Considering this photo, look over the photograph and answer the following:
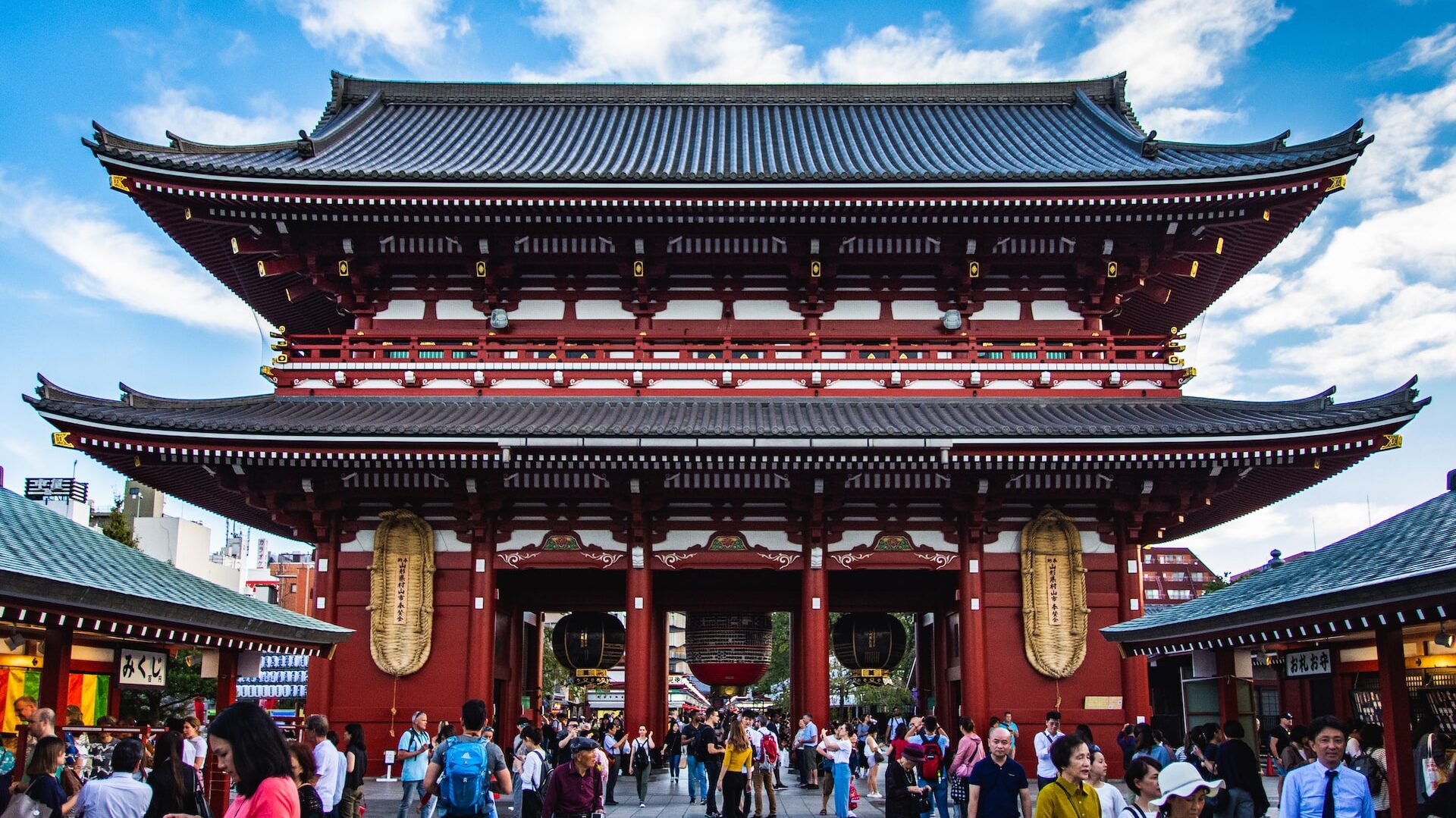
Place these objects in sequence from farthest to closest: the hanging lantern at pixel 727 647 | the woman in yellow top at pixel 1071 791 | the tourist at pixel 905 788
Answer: the hanging lantern at pixel 727 647 → the tourist at pixel 905 788 → the woman in yellow top at pixel 1071 791

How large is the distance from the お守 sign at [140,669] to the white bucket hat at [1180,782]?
14069 mm

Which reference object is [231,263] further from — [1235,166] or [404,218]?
[1235,166]

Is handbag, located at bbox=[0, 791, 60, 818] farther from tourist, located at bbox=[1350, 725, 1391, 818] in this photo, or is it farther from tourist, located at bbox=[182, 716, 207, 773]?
tourist, located at bbox=[1350, 725, 1391, 818]

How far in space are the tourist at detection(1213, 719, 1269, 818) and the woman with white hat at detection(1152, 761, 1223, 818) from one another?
4431 millimetres

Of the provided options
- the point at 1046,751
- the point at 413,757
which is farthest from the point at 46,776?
the point at 1046,751

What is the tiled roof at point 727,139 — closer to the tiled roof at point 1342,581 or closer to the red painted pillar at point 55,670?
the tiled roof at point 1342,581

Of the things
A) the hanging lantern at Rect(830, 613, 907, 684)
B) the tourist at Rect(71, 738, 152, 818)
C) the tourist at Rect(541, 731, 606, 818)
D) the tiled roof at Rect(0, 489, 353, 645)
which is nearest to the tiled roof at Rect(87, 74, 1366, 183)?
the tiled roof at Rect(0, 489, 353, 645)

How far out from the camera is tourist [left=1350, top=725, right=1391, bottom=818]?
465 inches

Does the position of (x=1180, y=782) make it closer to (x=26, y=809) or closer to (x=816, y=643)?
(x=26, y=809)

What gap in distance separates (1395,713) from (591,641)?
646 inches

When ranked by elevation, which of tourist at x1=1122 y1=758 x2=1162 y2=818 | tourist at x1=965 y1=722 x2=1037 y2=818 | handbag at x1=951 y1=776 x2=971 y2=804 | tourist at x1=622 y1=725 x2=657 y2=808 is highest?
tourist at x1=1122 y1=758 x2=1162 y2=818

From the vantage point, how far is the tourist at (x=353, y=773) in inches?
529

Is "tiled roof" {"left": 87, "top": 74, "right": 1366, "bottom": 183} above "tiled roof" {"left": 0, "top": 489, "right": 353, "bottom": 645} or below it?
above

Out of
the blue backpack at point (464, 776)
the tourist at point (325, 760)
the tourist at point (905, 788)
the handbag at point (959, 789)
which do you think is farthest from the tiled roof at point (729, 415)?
the blue backpack at point (464, 776)
